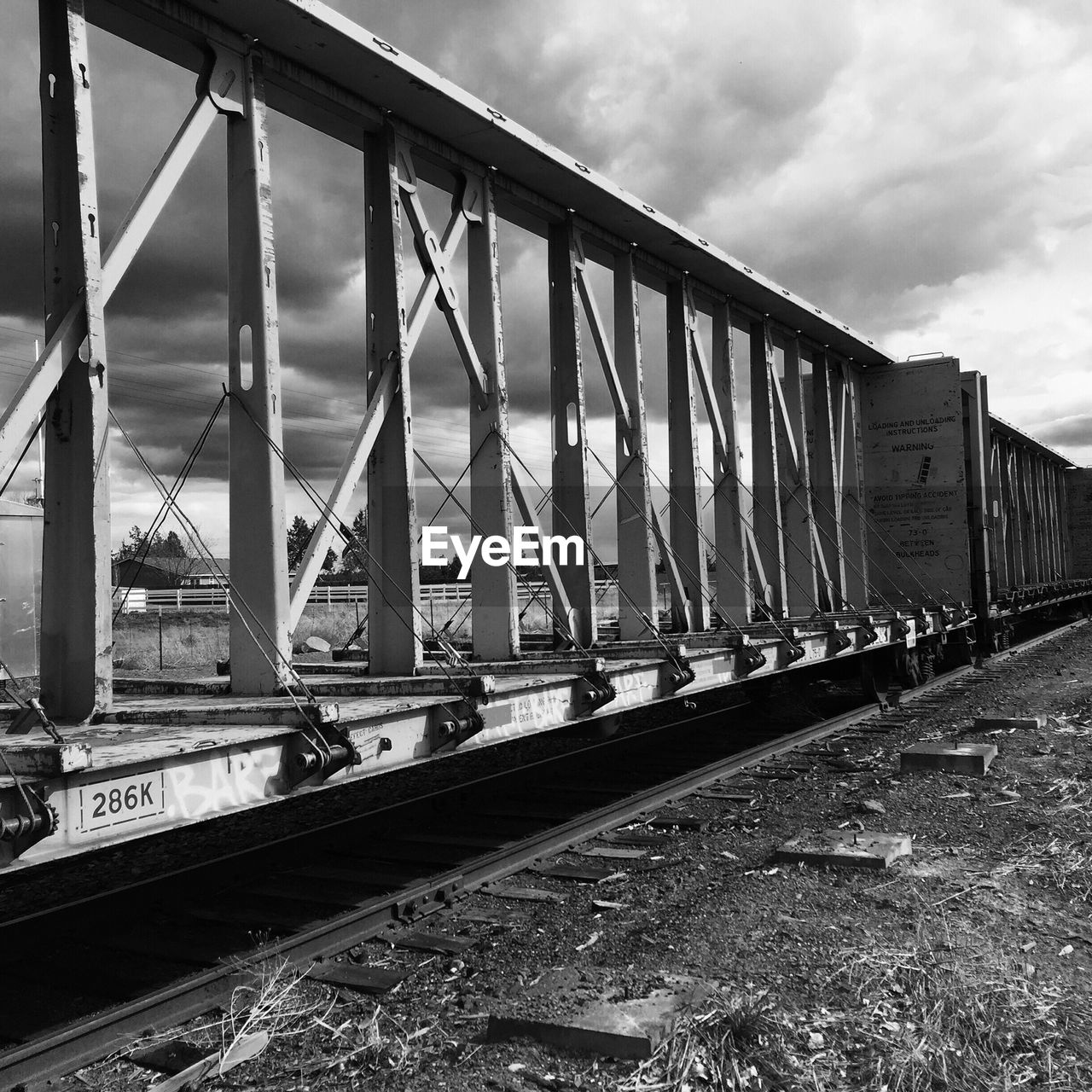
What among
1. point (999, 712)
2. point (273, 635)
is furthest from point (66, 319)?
point (999, 712)

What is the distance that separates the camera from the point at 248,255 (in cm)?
550

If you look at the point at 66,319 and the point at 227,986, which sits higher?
the point at 66,319

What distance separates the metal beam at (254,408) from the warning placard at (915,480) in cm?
1143

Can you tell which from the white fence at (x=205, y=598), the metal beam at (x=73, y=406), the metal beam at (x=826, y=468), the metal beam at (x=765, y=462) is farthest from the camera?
the white fence at (x=205, y=598)

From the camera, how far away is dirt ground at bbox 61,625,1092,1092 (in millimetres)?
3389

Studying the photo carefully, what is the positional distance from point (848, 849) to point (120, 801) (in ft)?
13.2

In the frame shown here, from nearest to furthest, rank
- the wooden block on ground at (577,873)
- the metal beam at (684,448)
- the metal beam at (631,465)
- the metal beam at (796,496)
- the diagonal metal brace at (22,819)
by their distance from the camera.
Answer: the diagonal metal brace at (22,819) < the wooden block on ground at (577,873) < the metal beam at (631,465) < the metal beam at (684,448) < the metal beam at (796,496)

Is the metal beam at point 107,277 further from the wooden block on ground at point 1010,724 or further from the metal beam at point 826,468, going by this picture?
the metal beam at point 826,468

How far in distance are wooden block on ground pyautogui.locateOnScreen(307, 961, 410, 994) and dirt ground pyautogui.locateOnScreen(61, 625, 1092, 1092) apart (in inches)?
2.9

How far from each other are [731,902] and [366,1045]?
218 cm

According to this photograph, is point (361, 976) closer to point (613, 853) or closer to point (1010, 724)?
point (613, 853)

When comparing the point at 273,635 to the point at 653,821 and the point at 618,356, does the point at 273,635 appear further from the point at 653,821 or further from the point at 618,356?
the point at 618,356

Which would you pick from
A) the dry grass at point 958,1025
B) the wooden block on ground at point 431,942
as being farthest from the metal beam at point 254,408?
the dry grass at point 958,1025

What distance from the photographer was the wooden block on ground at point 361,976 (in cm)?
431
